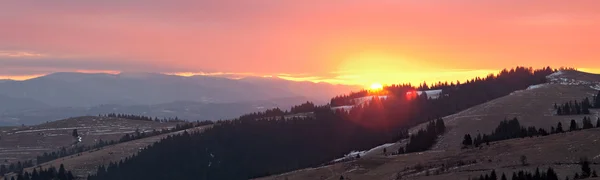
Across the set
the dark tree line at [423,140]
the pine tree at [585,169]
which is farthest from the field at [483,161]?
the dark tree line at [423,140]

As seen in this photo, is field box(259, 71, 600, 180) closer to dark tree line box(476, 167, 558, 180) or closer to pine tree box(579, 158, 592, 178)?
pine tree box(579, 158, 592, 178)

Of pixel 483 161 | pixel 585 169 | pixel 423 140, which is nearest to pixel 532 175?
pixel 585 169

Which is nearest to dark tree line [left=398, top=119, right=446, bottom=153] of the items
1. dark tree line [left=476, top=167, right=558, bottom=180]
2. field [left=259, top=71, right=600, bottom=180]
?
field [left=259, top=71, right=600, bottom=180]

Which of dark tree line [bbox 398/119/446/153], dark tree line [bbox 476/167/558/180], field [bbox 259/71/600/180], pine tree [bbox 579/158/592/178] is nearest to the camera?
pine tree [bbox 579/158/592/178]

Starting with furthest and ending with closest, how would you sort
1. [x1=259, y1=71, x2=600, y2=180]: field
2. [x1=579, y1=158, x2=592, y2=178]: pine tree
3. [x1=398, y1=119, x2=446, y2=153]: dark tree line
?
1. [x1=398, y1=119, x2=446, y2=153]: dark tree line
2. [x1=259, y1=71, x2=600, y2=180]: field
3. [x1=579, y1=158, x2=592, y2=178]: pine tree

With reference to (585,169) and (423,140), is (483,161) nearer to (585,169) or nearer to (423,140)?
(585,169)

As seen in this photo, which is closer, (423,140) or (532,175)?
(532,175)

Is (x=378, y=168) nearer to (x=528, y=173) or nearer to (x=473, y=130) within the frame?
(x=528, y=173)

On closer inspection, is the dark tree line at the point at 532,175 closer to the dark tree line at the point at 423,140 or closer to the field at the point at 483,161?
the field at the point at 483,161

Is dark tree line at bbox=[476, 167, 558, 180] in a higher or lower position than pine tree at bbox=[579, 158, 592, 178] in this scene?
lower

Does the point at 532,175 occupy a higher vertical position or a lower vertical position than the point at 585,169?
lower

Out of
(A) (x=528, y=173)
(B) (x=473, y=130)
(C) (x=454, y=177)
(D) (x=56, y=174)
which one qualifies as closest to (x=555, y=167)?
(A) (x=528, y=173)

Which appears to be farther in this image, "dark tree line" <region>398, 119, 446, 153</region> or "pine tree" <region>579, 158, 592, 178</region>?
"dark tree line" <region>398, 119, 446, 153</region>

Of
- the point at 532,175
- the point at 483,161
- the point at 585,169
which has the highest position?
the point at 585,169
